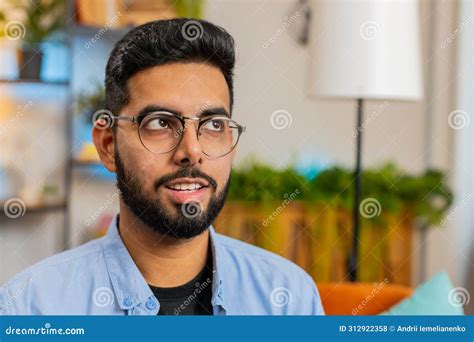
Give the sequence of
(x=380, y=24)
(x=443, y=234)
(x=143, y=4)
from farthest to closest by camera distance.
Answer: (x=443, y=234), (x=143, y=4), (x=380, y=24)

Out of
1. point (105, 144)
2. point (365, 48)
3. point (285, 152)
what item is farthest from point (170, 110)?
point (285, 152)

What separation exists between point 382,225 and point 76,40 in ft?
4.55

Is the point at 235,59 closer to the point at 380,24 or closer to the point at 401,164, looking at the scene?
the point at 380,24

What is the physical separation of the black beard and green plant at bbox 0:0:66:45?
6.27 ft

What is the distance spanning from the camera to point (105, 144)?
1.41m

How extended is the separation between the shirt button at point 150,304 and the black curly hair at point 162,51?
320 millimetres

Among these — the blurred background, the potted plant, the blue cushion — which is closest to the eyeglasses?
the blue cushion

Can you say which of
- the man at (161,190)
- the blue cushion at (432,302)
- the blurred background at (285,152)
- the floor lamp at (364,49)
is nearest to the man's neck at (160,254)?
the man at (161,190)

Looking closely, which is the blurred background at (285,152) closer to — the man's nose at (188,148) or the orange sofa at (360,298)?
the orange sofa at (360,298)

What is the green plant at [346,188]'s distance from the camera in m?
2.89

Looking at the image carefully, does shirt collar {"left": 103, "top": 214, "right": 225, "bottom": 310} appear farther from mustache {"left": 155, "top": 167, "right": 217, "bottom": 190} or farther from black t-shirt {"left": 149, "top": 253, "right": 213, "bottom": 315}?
mustache {"left": 155, "top": 167, "right": 217, "bottom": 190}

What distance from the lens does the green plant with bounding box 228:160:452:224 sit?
2889mm

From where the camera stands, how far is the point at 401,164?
353cm

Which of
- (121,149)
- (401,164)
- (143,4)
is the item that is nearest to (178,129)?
(121,149)
